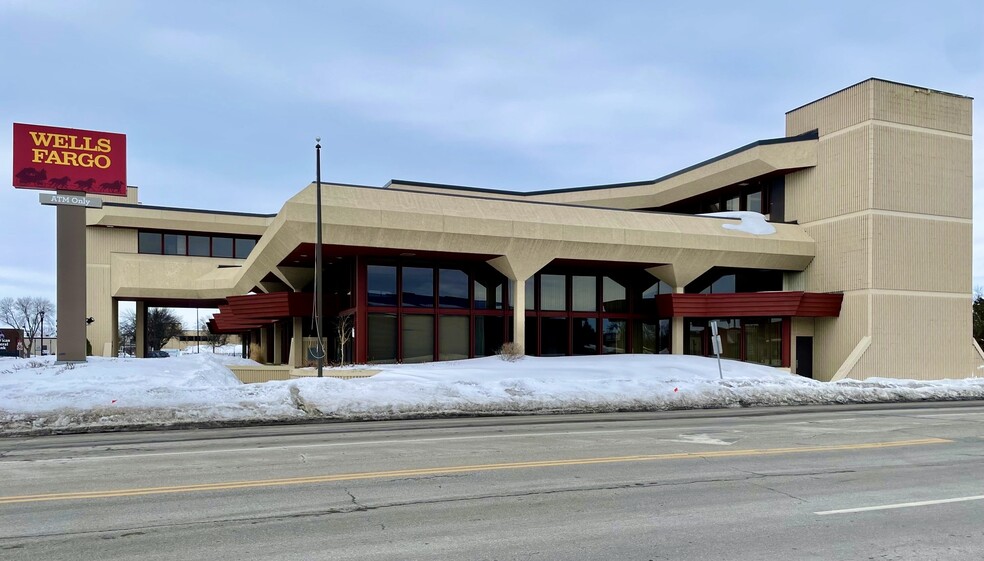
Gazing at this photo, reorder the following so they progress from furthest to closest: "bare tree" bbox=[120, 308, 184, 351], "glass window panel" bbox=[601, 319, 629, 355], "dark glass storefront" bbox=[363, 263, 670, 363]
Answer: "bare tree" bbox=[120, 308, 184, 351] → "glass window panel" bbox=[601, 319, 629, 355] → "dark glass storefront" bbox=[363, 263, 670, 363]

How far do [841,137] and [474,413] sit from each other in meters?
24.7

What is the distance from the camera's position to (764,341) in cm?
3719

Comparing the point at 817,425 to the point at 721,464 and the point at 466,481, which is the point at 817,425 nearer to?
the point at 721,464

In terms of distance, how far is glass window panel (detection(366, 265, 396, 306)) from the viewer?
32094 mm

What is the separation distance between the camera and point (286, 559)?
596cm

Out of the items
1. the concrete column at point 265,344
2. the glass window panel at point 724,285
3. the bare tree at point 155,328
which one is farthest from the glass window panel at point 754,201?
the bare tree at point 155,328

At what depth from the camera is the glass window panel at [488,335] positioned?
34469 mm

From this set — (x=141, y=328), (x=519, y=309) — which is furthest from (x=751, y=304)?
(x=141, y=328)

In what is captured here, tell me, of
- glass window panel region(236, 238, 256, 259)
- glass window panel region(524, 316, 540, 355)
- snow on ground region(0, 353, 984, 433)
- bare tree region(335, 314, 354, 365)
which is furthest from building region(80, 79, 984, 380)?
glass window panel region(236, 238, 256, 259)

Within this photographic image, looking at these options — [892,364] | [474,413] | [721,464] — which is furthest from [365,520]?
[892,364]

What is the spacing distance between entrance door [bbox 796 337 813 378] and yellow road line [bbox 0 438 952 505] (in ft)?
78.3

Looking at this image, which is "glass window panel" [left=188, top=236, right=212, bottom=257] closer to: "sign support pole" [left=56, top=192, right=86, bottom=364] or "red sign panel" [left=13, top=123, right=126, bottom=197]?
"red sign panel" [left=13, top=123, right=126, bottom=197]

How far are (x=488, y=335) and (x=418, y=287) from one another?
4.19m

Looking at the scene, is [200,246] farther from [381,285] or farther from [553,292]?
[553,292]
